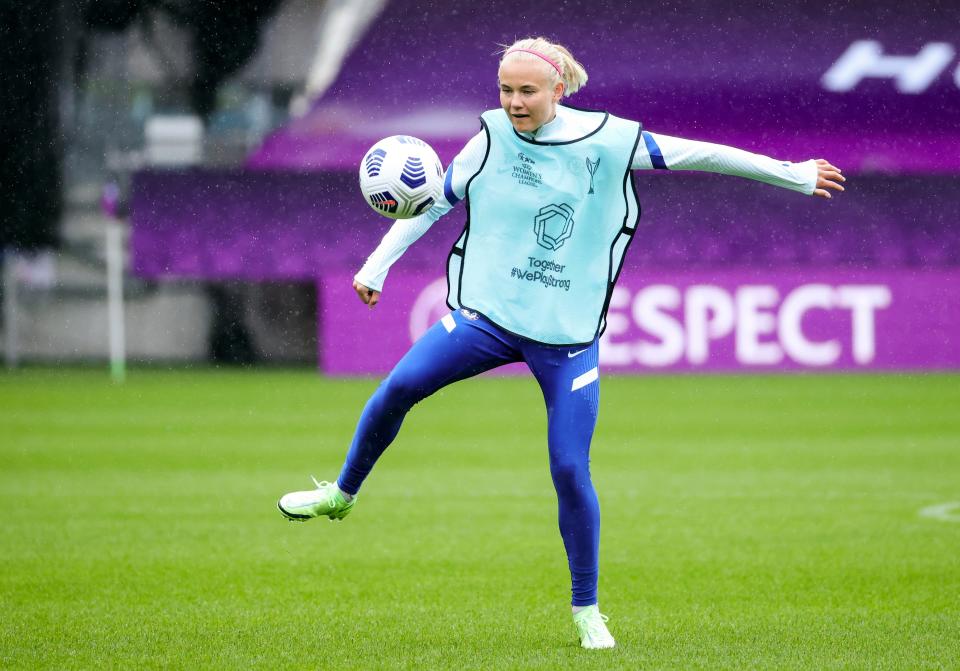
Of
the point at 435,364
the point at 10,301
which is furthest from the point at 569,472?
the point at 10,301

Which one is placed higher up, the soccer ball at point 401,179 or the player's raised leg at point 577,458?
the soccer ball at point 401,179

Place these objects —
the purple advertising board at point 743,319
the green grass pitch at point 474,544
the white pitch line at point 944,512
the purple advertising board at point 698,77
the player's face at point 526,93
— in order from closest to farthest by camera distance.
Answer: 1. the player's face at point 526,93
2. the green grass pitch at point 474,544
3. the white pitch line at point 944,512
4. the purple advertising board at point 743,319
5. the purple advertising board at point 698,77

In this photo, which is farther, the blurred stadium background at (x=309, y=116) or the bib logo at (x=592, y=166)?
the blurred stadium background at (x=309, y=116)

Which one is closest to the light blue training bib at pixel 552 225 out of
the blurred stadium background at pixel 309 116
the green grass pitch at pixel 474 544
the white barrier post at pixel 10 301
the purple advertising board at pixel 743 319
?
the green grass pitch at pixel 474 544

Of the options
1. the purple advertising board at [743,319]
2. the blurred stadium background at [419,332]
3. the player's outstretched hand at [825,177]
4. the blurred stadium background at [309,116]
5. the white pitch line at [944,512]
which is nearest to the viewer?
the player's outstretched hand at [825,177]

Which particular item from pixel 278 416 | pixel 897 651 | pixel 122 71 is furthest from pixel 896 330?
pixel 897 651

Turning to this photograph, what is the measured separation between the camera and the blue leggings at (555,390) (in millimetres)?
5613

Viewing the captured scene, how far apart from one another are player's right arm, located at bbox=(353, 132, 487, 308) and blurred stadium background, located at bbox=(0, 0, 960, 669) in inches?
54.2

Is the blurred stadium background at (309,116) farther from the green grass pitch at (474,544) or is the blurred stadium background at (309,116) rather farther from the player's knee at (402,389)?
the player's knee at (402,389)

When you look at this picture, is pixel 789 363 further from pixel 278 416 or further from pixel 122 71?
pixel 122 71

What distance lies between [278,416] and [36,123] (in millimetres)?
13998

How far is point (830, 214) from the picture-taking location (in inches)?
967

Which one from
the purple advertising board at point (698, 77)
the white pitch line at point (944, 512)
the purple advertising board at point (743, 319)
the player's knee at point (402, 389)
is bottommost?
the white pitch line at point (944, 512)

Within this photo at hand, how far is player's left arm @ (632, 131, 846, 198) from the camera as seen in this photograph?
18.1 ft
